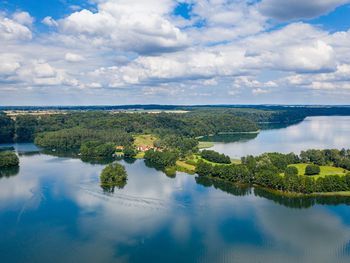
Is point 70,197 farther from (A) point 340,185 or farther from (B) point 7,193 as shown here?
(A) point 340,185

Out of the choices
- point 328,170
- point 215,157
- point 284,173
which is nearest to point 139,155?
point 215,157

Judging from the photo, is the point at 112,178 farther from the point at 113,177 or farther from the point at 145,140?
the point at 145,140

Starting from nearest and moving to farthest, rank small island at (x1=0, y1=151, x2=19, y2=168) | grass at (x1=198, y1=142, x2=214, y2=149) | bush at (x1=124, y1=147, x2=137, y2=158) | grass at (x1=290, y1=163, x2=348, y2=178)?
grass at (x1=290, y1=163, x2=348, y2=178), small island at (x1=0, y1=151, x2=19, y2=168), bush at (x1=124, y1=147, x2=137, y2=158), grass at (x1=198, y1=142, x2=214, y2=149)

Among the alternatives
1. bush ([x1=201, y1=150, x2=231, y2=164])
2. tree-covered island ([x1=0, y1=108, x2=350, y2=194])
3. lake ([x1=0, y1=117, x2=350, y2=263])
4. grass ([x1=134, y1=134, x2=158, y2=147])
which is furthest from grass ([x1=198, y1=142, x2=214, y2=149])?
lake ([x1=0, y1=117, x2=350, y2=263])

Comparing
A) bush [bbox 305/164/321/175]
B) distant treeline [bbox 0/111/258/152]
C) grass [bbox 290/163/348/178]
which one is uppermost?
distant treeline [bbox 0/111/258/152]

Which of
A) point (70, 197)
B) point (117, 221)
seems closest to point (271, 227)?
point (117, 221)

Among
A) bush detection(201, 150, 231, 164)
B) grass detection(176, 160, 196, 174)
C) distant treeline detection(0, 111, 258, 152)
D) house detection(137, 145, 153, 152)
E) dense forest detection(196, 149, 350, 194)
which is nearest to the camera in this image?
dense forest detection(196, 149, 350, 194)

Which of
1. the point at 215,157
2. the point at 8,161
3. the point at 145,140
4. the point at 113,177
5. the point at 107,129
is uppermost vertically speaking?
the point at 107,129

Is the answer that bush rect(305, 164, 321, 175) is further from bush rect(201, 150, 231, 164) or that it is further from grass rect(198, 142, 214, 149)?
grass rect(198, 142, 214, 149)
